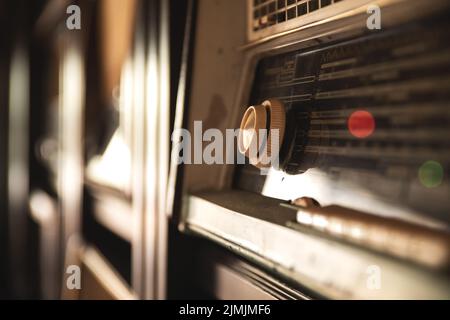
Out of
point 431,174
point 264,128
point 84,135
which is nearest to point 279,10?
point 264,128

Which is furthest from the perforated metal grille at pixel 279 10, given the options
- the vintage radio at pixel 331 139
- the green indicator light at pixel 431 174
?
the green indicator light at pixel 431 174

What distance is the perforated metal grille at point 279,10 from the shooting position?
0.73 meters

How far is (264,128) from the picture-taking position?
74 cm

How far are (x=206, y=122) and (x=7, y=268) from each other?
11.8ft

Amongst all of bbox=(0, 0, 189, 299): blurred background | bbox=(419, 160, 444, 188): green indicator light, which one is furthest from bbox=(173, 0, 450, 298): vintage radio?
bbox=(0, 0, 189, 299): blurred background

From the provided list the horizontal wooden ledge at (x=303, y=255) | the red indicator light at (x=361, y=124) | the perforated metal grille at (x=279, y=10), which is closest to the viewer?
the horizontal wooden ledge at (x=303, y=255)

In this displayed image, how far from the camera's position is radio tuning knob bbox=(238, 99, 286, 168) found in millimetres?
743

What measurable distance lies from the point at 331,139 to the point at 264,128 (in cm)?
11

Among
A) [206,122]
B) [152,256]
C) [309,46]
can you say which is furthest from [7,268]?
[309,46]

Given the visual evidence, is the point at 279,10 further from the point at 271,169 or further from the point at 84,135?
the point at 84,135

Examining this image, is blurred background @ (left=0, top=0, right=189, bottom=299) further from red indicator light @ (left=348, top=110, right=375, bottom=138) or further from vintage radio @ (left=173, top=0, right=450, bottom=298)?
red indicator light @ (left=348, top=110, right=375, bottom=138)

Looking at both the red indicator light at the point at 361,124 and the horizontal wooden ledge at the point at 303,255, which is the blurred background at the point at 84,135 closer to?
the horizontal wooden ledge at the point at 303,255

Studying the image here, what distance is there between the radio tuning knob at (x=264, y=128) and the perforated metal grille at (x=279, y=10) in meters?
0.16
